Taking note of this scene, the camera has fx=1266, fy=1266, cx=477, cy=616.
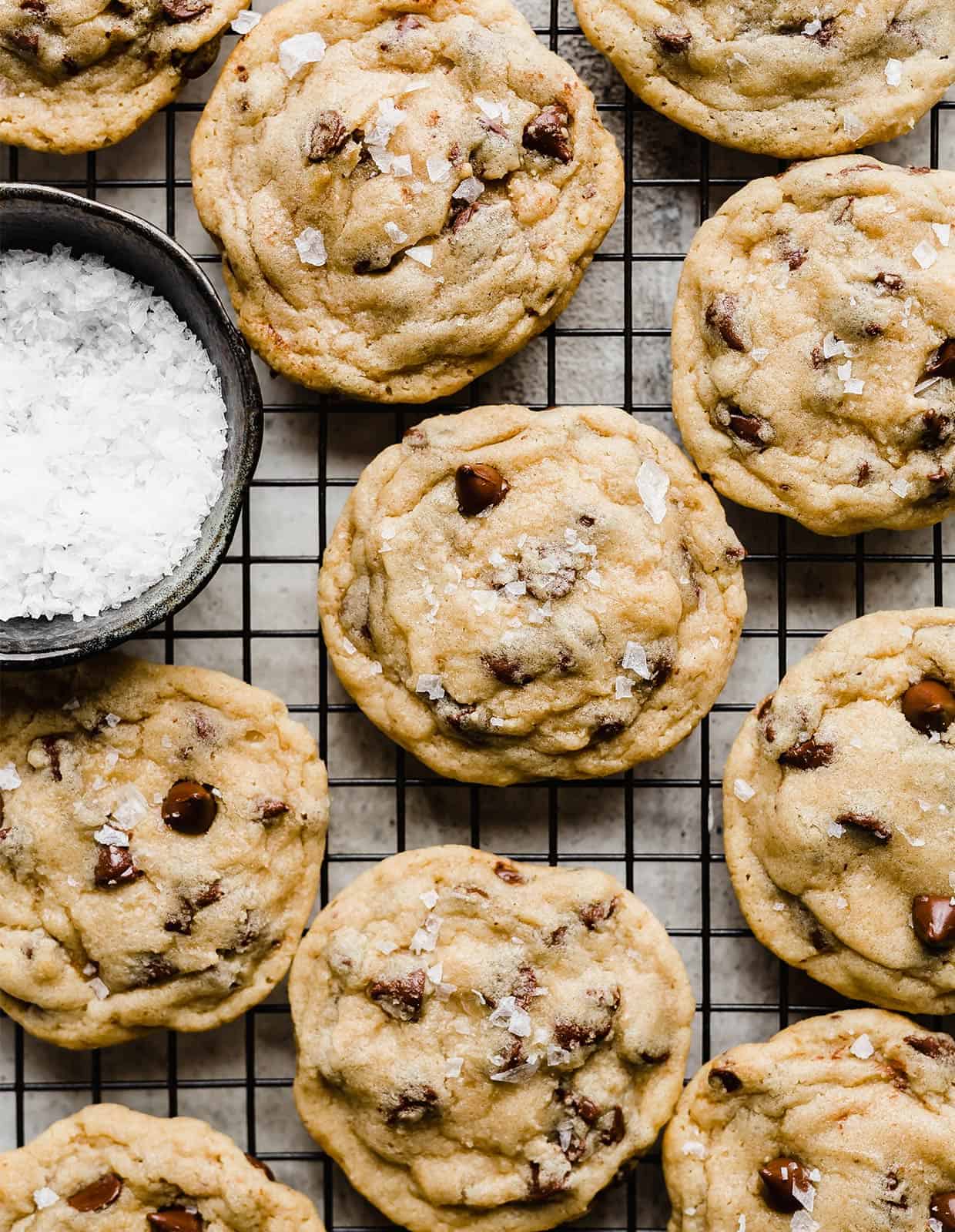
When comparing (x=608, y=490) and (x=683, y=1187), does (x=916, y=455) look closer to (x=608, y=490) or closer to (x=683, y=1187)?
(x=608, y=490)

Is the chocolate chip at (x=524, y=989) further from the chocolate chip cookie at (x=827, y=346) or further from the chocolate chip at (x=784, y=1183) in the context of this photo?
the chocolate chip cookie at (x=827, y=346)

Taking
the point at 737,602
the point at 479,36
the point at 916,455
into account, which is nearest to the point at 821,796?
the point at 737,602

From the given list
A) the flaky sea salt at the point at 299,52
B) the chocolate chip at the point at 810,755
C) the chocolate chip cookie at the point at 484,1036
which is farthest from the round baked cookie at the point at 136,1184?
the flaky sea salt at the point at 299,52

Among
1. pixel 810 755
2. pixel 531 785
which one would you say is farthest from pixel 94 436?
pixel 810 755

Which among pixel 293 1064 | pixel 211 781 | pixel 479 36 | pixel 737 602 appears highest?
pixel 479 36

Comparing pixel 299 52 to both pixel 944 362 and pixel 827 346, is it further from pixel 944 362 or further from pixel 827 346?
pixel 944 362
